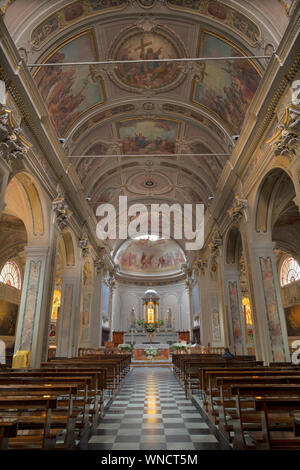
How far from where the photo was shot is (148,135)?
16188 millimetres

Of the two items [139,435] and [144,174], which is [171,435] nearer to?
[139,435]

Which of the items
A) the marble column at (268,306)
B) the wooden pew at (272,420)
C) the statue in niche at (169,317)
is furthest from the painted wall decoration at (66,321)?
the statue in niche at (169,317)

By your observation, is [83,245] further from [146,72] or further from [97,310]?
[146,72]

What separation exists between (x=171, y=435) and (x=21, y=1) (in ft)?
35.4

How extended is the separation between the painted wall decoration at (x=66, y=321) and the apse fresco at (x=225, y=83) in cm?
1087

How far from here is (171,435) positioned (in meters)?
4.75

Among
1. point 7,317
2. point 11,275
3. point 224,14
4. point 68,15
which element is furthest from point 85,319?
point 224,14

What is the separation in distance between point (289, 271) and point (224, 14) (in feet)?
57.6

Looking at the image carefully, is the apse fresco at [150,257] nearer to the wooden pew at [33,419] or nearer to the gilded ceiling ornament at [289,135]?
the gilded ceiling ornament at [289,135]

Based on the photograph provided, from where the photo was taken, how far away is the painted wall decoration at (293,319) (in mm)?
19781

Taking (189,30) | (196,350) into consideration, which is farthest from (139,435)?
(196,350)
